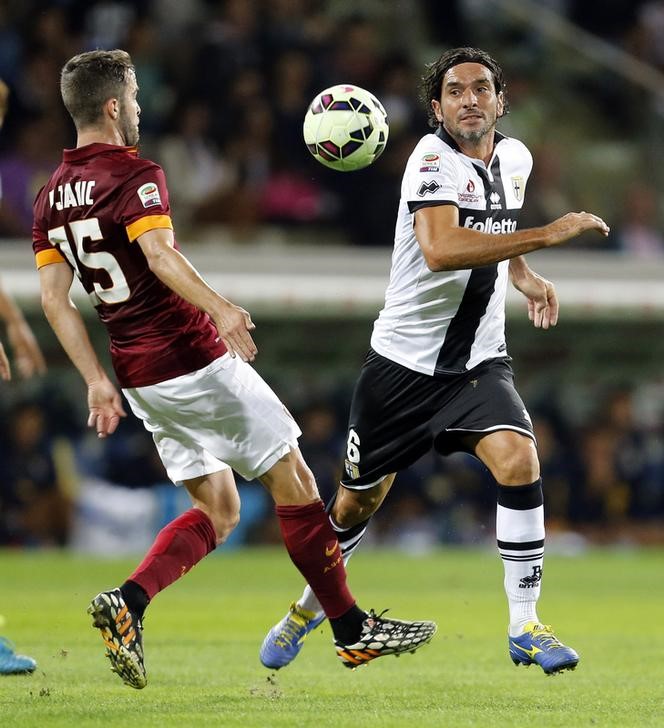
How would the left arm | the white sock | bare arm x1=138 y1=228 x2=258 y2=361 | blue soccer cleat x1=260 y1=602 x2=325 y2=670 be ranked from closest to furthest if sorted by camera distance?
bare arm x1=138 y1=228 x2=258 y2=361 → the white sock → the left arm → blue soccer cleat x1=260 y1=602 x2=325 y2=670

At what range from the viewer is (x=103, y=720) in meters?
4.95

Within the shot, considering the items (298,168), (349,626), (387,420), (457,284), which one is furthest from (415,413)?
(298,168)

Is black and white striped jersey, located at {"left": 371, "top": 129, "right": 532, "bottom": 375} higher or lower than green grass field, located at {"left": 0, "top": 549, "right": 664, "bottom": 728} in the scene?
higher

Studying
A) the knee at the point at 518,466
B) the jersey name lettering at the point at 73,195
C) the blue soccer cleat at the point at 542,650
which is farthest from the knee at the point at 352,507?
the jersey name lettering at the point at 73,195

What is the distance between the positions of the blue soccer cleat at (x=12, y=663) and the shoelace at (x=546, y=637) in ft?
7.27

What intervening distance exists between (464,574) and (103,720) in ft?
30.1

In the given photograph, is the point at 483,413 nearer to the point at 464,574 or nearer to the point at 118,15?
the point at 464,574

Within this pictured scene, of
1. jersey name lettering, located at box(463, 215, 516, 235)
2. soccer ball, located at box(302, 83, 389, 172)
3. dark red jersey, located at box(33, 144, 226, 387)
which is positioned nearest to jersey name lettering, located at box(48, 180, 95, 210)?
dark red jersey, located at box(33, 144, 226, 387)

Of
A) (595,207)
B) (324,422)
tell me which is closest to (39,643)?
(324,422)

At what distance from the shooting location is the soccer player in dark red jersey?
18.3 feet

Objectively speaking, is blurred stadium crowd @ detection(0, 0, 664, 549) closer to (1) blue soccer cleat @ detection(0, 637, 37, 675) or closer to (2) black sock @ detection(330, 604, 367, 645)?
(1) blue soccer cleat @ detection(0, 637, 37, 675)

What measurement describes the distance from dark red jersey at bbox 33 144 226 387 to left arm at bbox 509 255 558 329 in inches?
57.6

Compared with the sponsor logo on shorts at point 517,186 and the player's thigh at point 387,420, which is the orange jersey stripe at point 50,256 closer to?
the player's thigh at point 387,420

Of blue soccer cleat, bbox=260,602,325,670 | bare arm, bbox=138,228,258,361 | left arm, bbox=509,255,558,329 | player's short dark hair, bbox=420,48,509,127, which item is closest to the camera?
bare arm, bbox=138,228,258,361
